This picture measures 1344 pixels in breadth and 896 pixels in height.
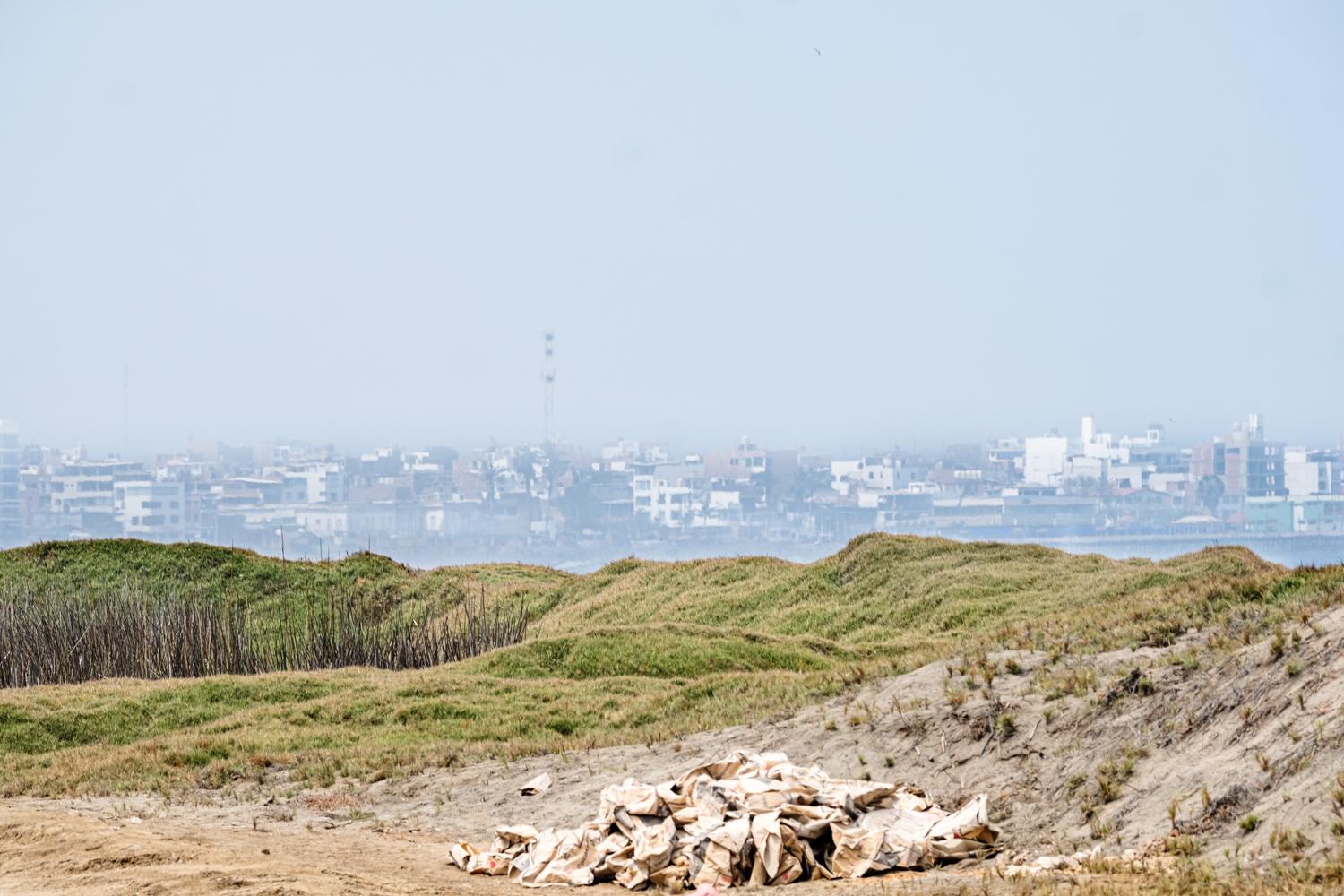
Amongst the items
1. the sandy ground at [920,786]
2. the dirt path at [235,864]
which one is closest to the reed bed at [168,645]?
the sandy ground at [920,786]

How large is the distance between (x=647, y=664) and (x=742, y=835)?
10.9 metres

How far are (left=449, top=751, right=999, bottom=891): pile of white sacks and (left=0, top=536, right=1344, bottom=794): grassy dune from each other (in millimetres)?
3716

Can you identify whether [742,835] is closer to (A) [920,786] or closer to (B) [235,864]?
(A) [920,786]

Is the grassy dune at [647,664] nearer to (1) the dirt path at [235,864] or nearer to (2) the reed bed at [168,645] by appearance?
(2) the reed bed at [168,645]

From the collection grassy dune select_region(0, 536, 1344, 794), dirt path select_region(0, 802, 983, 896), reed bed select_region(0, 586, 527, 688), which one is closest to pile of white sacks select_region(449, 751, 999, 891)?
dirt path select_region(0, 802, 983, 896)

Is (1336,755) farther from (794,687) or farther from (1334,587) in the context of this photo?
(794,687)

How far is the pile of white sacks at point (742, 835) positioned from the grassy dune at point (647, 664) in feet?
12.2

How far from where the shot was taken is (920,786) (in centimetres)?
1028

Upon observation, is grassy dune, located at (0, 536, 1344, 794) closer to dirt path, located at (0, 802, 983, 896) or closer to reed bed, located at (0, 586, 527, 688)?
reed bed, located at (0, 586, 527, 688)

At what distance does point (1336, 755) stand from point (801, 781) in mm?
3343

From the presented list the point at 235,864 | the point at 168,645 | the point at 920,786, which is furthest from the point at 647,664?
the point at 235,864

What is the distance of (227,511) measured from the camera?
94.9 m

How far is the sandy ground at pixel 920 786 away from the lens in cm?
822

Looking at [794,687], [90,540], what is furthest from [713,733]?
[90,540]
